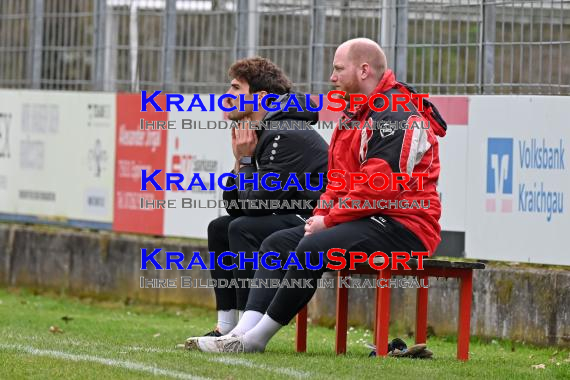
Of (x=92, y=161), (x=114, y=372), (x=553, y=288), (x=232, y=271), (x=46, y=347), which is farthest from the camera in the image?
(x=92, y=161)

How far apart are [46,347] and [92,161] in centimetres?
635

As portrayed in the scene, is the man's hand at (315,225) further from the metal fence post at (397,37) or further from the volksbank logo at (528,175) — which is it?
the metal fence post at (397,37)

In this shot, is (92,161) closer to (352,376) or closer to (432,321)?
(432,321)

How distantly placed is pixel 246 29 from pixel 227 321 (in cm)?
524

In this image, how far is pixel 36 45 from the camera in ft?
51.3

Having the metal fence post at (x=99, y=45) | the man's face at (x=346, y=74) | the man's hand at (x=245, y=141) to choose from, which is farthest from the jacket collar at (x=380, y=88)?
the metal fence post at (x=99, y=45)

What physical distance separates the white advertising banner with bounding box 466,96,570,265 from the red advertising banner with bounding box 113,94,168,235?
145 inches

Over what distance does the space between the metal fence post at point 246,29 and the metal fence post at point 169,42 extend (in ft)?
2.82

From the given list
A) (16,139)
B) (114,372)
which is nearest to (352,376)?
(114,372)

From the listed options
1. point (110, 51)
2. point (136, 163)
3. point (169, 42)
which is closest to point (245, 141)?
point (136, 163)

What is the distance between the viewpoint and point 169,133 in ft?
44.7

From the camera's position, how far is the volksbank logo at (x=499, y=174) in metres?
10.9

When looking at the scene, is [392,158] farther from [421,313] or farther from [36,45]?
[36,45]

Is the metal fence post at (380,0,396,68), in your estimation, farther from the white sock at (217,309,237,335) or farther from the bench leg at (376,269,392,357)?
the bench leg at (376,269,392,357)
